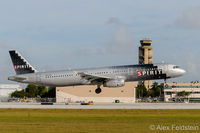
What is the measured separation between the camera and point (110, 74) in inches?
3115

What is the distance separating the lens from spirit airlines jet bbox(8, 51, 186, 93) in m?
76.9

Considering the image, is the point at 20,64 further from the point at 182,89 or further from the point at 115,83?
the point at 182,89

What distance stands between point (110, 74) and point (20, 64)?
62.1ft

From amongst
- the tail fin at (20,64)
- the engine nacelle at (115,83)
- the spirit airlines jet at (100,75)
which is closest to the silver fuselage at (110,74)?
the spirit airlines jet at (100,75)

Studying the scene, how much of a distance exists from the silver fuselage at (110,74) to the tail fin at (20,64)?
1687 millimetres

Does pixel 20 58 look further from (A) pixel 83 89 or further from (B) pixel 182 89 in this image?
(B) pixel 182 89

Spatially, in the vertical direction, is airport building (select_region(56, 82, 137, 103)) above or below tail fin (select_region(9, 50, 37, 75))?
below

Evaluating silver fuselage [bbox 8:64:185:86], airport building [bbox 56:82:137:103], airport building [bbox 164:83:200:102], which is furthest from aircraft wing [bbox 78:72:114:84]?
airport building [bbox 164:83:200:102]

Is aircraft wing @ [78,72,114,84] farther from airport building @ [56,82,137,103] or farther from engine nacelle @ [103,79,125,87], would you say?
airport building @ [56,82,137,103]

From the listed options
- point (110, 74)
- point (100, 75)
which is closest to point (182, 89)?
point (110, 74)
